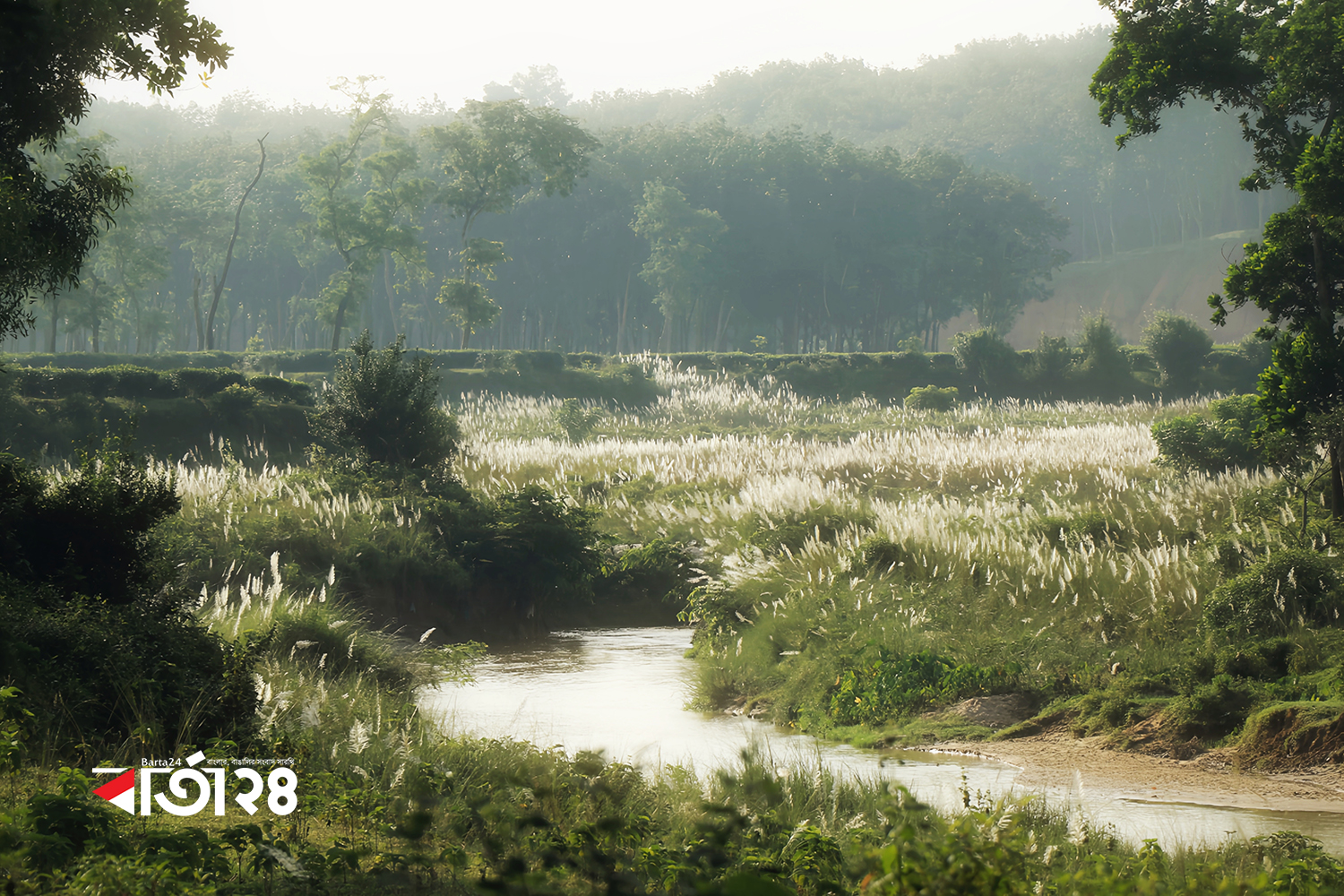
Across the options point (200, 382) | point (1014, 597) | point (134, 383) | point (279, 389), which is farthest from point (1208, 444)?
point (134, 383)

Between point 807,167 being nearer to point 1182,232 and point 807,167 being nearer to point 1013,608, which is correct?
point 1182,232

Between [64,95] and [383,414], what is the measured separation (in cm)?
873

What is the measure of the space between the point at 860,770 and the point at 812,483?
9.64m

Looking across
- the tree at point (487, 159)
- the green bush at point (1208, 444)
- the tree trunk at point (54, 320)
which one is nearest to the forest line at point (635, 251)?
the tree trunk at point (54, 320)

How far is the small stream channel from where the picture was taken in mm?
6297

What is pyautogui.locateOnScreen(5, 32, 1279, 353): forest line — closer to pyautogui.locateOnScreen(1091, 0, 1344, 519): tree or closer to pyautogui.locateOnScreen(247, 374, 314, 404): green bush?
pyautogui.locateOnScreen(247, 374, 314, 404): green bush

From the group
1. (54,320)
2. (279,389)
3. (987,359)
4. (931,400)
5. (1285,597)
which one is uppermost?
(54,320)

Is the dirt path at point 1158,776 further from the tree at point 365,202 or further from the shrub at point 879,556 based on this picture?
the tree at point 365,202

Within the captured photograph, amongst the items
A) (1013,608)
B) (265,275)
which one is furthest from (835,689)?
(265,275)

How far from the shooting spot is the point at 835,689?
984cm

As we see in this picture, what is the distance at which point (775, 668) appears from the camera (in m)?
10.5

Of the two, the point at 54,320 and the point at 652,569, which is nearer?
the point at 652,569

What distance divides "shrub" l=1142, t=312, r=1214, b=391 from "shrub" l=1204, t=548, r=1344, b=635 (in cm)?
3639
